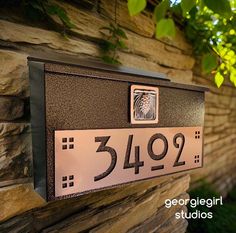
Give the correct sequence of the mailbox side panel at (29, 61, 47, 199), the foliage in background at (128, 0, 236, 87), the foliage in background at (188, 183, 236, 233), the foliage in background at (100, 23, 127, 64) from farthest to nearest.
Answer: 1. the foliage in background at (188, 183, 236, 233)
2. the foliage in background at (128, 0, 236, 87)
3. the foliage in background at (100, 23, 127, 64)
4. the mailbox side panel at (29, 61, 47, 199)

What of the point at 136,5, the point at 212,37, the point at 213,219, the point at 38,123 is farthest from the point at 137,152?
the point at 213,219

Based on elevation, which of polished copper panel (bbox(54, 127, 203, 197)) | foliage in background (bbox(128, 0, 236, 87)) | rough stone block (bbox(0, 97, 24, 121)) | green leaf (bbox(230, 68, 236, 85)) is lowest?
polished copper panel (bbox(54, 127, 203, 197))

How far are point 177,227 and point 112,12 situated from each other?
135cm

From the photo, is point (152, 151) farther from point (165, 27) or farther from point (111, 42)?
point (111, 42)

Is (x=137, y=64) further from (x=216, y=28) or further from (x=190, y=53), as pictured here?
(x=216, y=28)

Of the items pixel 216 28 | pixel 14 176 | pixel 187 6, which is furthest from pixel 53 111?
pixel 216 28

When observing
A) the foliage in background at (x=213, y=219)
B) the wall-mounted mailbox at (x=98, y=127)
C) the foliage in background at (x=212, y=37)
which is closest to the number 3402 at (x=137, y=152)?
the wall-mounted mailbox at (x=98, y=127)

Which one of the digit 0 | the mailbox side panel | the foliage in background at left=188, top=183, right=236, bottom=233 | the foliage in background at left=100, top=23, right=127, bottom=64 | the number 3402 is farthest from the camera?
the foliage in background at left=188, top=183, right=236, bottom=233

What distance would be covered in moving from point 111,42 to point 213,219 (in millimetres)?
2091

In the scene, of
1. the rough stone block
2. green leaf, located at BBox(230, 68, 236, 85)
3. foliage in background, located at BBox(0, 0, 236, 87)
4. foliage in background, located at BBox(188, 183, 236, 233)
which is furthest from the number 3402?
foliage in background, located at BBox(188, 183, 236, 233)

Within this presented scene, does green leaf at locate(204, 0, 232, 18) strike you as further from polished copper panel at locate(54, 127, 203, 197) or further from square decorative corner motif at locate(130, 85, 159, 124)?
polished copper panel at locate(54, 127, 203, 197)

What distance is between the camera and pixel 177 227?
1665 mm

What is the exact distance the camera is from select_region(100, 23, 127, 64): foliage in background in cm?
116

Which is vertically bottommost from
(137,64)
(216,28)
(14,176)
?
(14,176)
